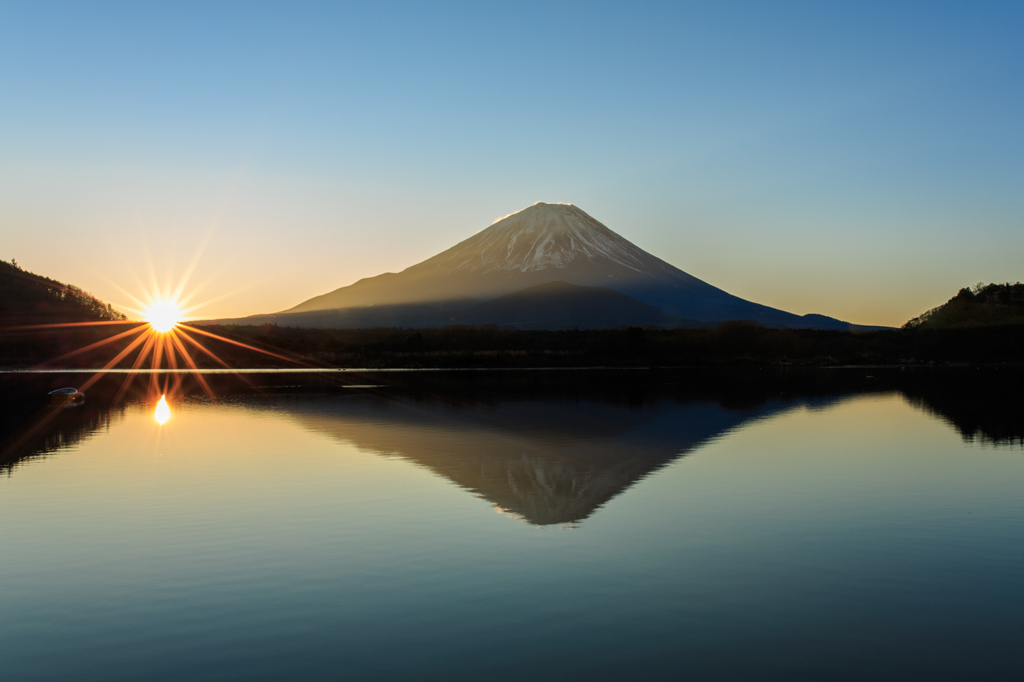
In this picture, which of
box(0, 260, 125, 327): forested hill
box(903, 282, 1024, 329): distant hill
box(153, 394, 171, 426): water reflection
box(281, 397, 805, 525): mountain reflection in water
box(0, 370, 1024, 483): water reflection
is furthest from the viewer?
box(903, 282, 1024, 329): distant hill

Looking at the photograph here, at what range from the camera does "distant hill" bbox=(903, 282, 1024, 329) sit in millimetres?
130875

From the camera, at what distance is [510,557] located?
1170cm

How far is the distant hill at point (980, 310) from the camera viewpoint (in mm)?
130875

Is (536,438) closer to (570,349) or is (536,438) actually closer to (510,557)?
(510,557)

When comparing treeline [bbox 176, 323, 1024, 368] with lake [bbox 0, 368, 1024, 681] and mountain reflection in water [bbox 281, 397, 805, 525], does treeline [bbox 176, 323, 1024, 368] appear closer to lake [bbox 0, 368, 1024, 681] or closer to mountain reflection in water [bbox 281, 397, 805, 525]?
mountain reflection in water [bbox 281, 397, 805, 525]

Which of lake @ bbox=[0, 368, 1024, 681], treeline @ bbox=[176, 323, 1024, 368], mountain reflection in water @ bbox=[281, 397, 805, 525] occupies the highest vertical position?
treeline @ bbox=[176, 323, 1024, 368]

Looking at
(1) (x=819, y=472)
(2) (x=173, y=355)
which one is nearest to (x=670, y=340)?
(2) (x=173, y=355)

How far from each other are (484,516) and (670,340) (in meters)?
109

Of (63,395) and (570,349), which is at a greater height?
(570,349)

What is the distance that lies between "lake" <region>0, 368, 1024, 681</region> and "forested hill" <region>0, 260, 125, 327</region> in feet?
339

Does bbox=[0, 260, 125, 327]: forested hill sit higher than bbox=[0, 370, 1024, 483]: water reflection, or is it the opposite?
bbox=[0, 260, 125, 327]: forested hill

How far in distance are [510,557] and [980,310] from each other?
14866cm

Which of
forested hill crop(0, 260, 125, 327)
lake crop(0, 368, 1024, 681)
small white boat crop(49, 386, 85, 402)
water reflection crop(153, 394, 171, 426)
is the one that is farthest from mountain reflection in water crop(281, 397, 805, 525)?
forested hill crop(0, 260, 125, 327)

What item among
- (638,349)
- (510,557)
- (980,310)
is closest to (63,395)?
(510,557)
